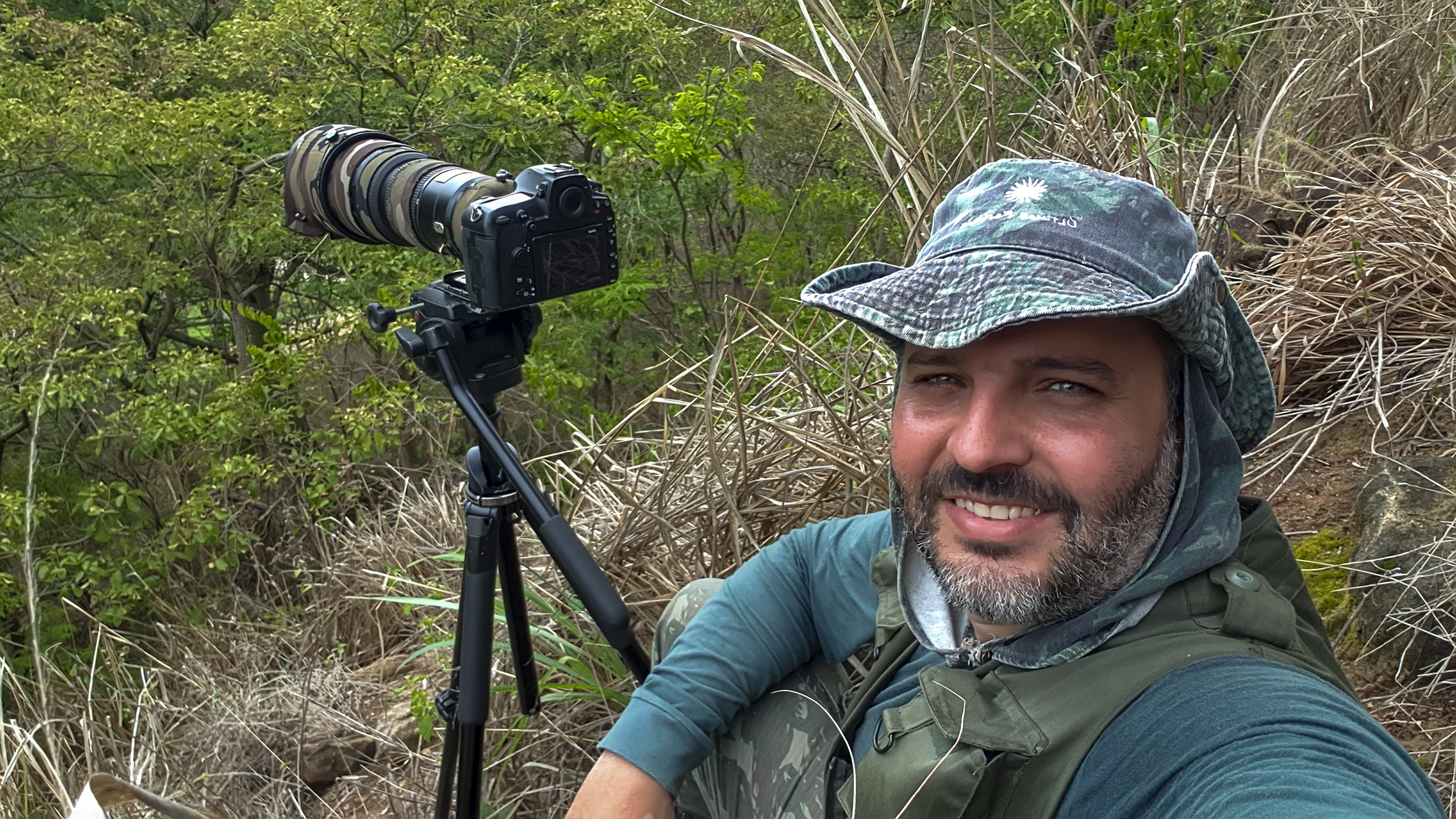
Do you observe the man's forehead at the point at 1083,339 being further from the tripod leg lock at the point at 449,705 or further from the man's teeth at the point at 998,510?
the tripod leg lock at the point at 449,705

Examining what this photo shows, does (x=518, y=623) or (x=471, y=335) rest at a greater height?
(x=471, y=335)

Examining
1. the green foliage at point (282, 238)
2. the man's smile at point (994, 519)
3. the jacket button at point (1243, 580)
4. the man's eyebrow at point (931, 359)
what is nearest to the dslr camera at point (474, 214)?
the man's eyebrow at point (931, 359)

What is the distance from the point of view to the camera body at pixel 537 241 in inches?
64.9

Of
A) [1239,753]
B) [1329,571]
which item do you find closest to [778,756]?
[1239,753]

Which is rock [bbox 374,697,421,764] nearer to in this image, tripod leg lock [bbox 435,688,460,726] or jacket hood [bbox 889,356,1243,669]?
tripod leg lock [bbox 435,688,460,726]

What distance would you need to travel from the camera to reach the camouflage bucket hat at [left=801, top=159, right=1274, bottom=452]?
108 centimetres

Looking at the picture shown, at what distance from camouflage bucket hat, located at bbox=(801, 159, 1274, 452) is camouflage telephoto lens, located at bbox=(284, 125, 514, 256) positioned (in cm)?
77

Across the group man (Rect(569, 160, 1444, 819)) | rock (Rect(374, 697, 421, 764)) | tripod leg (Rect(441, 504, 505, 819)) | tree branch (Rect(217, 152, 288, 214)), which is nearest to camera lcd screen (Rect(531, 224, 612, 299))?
tripod leg (Rect(441, 504, 505, 819))

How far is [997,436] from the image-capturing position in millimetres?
1174

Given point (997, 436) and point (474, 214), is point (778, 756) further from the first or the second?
point (474, 214)

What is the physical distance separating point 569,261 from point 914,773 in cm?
94

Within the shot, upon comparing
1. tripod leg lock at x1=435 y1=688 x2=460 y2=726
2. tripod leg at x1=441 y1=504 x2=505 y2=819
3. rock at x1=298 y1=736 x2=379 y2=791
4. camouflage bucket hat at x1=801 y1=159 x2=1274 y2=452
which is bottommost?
rock at x1=298 y1=736 x2=379 y2=791

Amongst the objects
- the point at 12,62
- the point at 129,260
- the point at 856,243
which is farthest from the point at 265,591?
the point at 856,243

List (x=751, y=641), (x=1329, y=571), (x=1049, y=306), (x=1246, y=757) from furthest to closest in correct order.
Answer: (x=1329, y=571) → (x=751, y=641) → (x=1049, y=306) → (x=1246, y=757)
